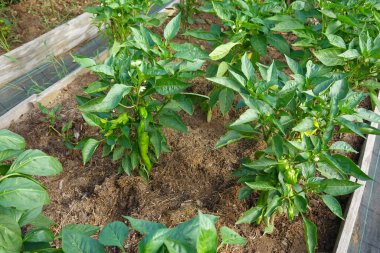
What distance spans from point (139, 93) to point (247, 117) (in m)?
0.60

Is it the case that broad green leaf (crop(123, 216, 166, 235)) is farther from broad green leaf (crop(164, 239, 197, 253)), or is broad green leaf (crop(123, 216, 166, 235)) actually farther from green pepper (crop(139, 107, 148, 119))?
green pepper (crop(139, 107, 148, 119))

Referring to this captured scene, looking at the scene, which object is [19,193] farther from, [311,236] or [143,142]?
[311,236]

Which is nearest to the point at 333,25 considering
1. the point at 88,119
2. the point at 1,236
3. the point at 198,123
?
the point at 198,123

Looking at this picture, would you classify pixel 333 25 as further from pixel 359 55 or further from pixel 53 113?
pixel 53 113

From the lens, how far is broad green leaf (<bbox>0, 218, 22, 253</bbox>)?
1139 millimetres

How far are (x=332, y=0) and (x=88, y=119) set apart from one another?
1.86 m

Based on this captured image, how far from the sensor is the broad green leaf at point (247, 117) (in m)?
1.70

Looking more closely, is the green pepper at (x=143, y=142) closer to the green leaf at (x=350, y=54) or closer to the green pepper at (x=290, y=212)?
the green pepper at (x=290, y=212)

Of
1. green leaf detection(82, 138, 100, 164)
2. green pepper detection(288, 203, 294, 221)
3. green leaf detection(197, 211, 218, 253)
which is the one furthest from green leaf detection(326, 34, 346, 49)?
green leaf detection(197, 211, 218, 253)

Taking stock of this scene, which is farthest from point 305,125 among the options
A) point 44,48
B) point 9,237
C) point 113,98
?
point 44,48

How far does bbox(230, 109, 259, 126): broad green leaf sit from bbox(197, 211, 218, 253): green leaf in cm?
80

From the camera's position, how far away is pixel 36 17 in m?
4.18

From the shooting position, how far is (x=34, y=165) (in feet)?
4.24

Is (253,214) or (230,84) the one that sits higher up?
(230,84)
